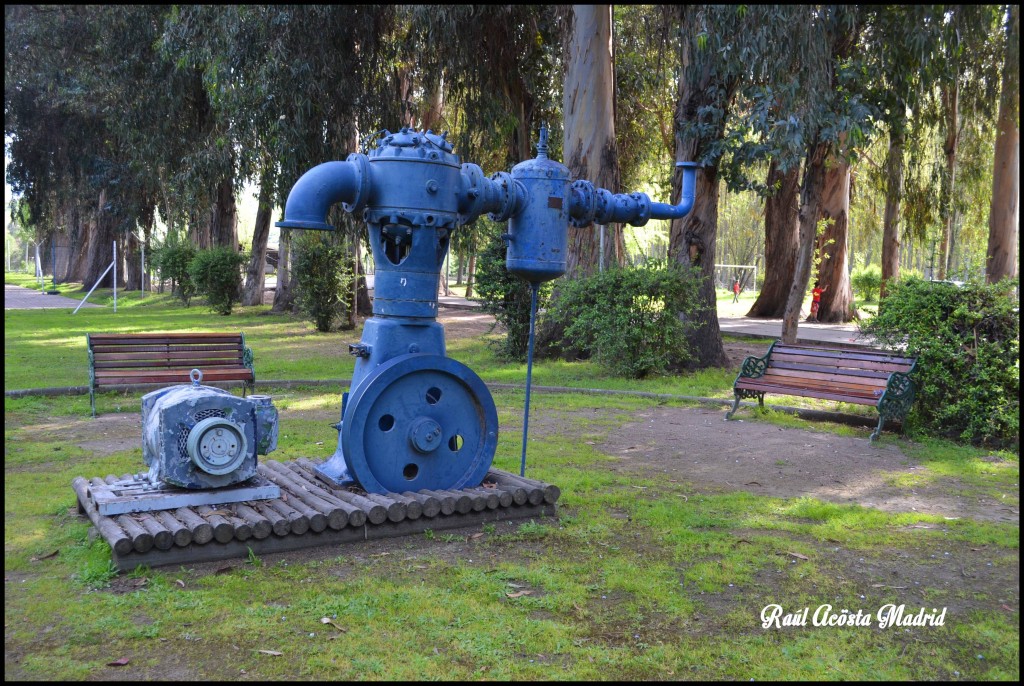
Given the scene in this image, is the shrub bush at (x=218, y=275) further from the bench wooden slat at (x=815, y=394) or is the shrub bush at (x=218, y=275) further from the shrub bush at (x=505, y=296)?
the bench wooden slat at (x=815, y=394)

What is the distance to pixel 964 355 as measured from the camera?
894cm

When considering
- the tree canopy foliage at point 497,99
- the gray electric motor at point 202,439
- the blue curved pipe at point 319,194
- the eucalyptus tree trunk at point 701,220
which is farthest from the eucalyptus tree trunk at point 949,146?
the gray electric motor at point 202,439

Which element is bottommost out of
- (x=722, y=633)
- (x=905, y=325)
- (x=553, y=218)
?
(x=722, y=633)

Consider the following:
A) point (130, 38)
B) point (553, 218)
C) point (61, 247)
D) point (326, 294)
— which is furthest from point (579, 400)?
point (61, 247)

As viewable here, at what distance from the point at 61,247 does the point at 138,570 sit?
67718 millimetres

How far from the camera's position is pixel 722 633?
4.21 meters

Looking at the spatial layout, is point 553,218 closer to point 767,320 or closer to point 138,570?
point 138,570

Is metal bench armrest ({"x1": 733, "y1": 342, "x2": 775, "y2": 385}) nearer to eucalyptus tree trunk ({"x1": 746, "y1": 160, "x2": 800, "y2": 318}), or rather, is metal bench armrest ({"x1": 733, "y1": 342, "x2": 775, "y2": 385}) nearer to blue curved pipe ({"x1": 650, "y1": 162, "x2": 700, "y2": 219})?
blue curved pipe ({"x1": 650, "y1": 162, "x2": 700, "y2": 219})

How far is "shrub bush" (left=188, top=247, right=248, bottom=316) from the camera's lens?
25266 mm

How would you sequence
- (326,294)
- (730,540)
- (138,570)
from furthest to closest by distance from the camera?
(326,294) < (730,540) < (138,570)

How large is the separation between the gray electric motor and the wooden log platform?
19 centimetres

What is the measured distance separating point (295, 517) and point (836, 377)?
6941 millimetres

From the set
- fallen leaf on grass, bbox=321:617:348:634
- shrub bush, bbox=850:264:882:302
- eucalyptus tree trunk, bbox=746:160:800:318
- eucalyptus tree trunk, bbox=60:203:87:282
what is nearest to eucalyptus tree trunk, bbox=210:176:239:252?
eucalyptus tree trunk, bbox=60:203:87:282

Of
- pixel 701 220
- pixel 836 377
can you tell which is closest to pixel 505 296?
pixel 701 220
